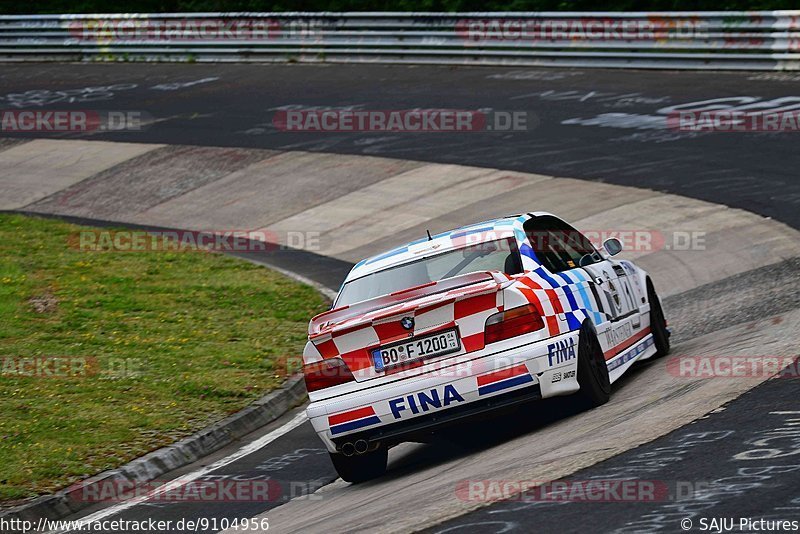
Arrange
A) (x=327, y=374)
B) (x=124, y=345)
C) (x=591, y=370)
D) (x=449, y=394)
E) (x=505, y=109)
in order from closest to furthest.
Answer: (x=449, y=394), (x=327, y=374), (x=591, y=370), (x=124, y=345), (x=505, y=109)

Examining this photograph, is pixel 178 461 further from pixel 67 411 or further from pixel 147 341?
pixel 147 341

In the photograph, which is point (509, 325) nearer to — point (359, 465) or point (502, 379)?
point (502, 379)

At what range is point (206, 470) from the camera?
930 centimetres

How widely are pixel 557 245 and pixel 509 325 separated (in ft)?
4.87

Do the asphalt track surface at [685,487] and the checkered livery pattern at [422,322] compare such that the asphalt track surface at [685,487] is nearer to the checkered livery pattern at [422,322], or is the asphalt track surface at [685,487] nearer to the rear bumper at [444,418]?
the rear bumper at [444,418]

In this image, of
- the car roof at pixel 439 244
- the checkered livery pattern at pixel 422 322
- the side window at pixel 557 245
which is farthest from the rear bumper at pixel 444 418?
the car roof at pixel 439 244

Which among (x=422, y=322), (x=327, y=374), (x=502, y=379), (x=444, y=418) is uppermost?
(x=422, y=322)

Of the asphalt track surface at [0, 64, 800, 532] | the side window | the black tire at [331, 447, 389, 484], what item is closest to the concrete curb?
the asphalt track surface at [0, 64, 800, 532]

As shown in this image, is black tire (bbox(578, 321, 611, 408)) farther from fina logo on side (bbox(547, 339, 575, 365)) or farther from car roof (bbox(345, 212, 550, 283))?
car roof (bbox(345, 212, 550, 283))

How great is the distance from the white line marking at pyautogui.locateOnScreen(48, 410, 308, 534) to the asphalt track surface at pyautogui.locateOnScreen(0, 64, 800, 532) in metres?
0.14

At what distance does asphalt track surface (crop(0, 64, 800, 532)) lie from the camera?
6621mm

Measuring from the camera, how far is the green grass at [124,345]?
31.9 feet

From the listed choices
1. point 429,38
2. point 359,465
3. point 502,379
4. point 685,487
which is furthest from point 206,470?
point 429,38

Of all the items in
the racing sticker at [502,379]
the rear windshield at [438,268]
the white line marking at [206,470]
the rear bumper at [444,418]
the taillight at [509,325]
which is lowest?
the white line marking at [206,470]
